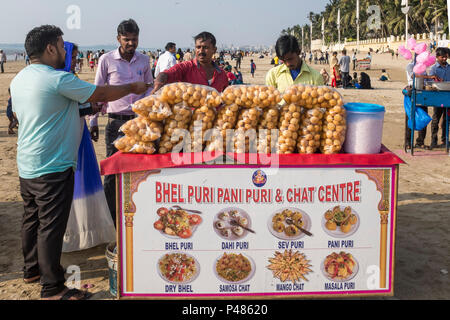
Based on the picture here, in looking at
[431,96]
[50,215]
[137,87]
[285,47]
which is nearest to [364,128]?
[285,47]

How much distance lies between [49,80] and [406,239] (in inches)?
144

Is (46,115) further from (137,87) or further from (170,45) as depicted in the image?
(170,45)

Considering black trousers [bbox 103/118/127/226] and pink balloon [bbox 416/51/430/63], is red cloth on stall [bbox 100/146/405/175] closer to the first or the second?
black trousers [bbox 103/118/127/226]

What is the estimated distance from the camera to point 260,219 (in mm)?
2955

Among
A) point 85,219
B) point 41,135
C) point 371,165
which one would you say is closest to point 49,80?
point 41,135

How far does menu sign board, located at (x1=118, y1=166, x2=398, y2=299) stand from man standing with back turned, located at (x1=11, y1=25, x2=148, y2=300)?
574 millimetres

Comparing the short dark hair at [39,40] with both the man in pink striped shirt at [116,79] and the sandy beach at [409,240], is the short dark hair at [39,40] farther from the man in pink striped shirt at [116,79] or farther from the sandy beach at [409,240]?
the sandy beach at [409,240]

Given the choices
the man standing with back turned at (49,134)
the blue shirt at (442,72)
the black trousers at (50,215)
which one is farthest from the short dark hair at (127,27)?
the blue shirt at (442,72)

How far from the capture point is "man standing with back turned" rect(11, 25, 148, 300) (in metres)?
2.98

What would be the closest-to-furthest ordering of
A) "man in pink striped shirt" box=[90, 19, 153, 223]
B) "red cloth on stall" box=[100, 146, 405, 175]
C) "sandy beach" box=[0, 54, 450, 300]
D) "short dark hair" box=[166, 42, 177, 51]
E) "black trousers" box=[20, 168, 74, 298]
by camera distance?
"red cloth on stall" box=[100, 146, 405, 175] → "black trousers" box=[20, 168, 74, 298] → "sandy beach" box=[0, 54, 450, 300] → "man in pink striped shirt" box=[90, 19, 153, 223] → "short dark hair" box=[166, 42, 177, 51]

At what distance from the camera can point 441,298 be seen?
10.9 ft

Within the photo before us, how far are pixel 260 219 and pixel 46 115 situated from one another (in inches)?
64.3

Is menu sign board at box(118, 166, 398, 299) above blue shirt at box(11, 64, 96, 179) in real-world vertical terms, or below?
below

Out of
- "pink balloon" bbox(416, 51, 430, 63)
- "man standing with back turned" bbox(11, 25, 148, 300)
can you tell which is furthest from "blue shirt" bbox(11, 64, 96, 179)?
"pink balloon" bbox(416, 51, 430, 63)
